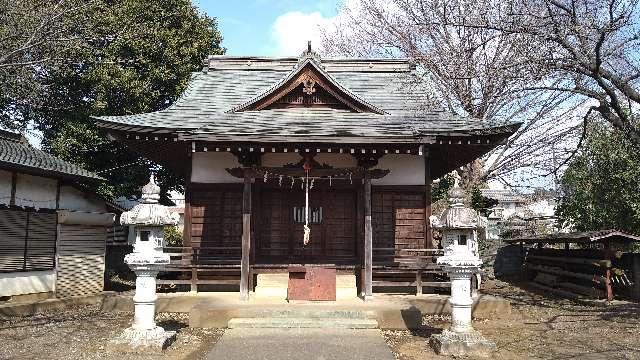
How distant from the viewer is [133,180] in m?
22.3

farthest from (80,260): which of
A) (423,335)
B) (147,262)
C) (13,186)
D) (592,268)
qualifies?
(592,268)

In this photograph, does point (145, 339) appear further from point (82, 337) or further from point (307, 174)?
point (307, 174)

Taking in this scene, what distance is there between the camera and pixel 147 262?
8539 millimetres

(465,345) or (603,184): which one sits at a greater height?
(603,184)

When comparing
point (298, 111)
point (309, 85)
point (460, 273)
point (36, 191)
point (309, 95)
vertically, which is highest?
point (309, 85)

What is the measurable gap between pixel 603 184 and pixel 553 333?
13.9 m

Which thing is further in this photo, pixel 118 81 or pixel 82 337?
pixel 118 81

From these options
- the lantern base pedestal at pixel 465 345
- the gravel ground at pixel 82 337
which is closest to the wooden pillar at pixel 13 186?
the gravel ground at pixel 82 337

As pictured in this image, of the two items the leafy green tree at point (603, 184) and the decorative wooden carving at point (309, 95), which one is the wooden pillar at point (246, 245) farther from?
the leafy green tree at point (603, 184)

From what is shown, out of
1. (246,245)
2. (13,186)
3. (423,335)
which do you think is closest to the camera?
(423,335)

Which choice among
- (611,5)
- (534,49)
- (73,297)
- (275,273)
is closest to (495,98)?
(534,49)

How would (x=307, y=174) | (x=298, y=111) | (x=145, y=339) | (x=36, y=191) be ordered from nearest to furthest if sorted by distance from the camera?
(x=145, y=339), (x=307, y=174), (x=36, y=191), (x=298, y=111)

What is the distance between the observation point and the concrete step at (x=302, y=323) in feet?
31.8

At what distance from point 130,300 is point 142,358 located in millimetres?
4460
